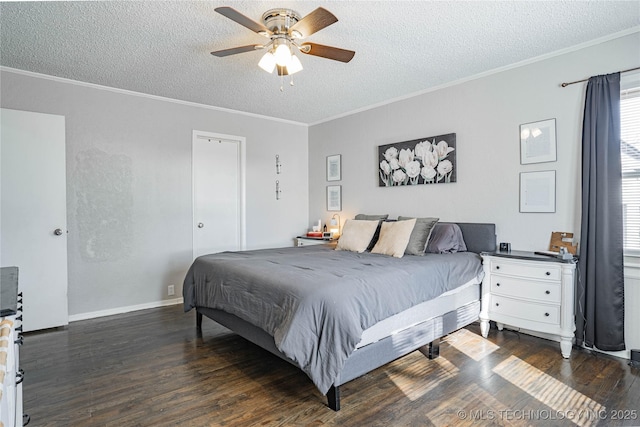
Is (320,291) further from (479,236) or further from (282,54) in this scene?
(479,236)

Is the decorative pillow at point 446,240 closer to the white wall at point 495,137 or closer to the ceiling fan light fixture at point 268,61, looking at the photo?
the white wall at point 495,137

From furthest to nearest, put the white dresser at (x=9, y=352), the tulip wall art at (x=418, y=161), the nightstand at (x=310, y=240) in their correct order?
the nightstand at (x=310, y=240)
the tulip wall art at (x=418, y=161)
the white dresser at (x=9, y=352)

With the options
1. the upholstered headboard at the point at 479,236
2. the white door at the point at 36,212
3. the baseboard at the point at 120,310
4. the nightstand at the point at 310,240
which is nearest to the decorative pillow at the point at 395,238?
the upholstered headboard at the point at 479,236

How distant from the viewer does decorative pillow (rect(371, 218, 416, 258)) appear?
11.1ft

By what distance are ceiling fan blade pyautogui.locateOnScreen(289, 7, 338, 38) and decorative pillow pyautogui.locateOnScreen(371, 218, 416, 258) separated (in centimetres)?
202

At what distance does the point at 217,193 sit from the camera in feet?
15.9

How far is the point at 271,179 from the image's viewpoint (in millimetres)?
5402

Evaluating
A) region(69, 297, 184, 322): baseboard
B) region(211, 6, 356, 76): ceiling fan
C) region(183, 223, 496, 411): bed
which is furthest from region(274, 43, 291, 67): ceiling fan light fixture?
region(69, 297, 184, 322): baseboard

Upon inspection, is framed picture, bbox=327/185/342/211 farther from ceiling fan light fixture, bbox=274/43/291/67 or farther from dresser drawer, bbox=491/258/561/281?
ceiling fan light fixture, bbox=274/43/291/67

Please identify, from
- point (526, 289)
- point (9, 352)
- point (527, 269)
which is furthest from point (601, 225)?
point (9, 352)

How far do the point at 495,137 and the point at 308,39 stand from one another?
82.2 inches

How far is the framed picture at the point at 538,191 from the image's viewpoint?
315cm

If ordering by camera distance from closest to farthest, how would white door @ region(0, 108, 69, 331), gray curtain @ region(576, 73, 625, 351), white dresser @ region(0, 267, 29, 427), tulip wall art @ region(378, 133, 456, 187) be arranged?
white dresser @ region(0, 267, 29, 427), gray curtain @ region(576, 73, 625, 351), white door @ region(0, 108, 69, 331), tulip wall art @ region(378, 133, 456, 187)

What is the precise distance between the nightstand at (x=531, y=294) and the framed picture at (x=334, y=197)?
2461 millimetres
